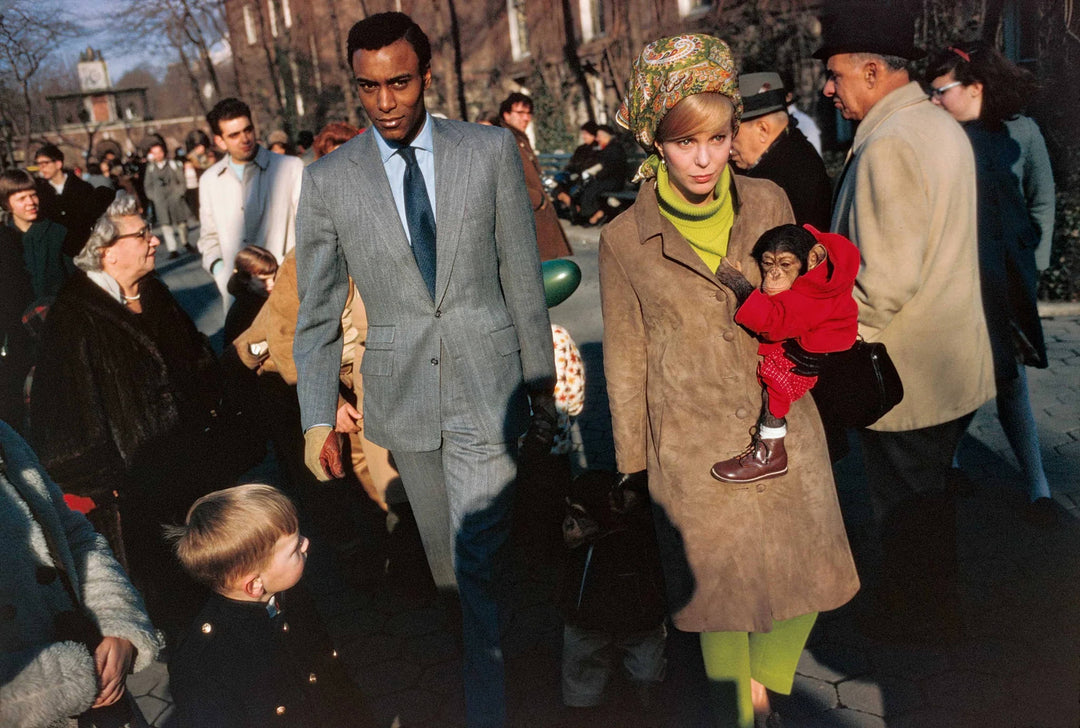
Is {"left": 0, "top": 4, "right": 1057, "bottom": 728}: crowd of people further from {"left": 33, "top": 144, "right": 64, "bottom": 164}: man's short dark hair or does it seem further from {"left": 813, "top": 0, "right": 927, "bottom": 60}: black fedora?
{"left": 33, "top": 144, "right": 64, "bottom": 164}: man's short dark hair

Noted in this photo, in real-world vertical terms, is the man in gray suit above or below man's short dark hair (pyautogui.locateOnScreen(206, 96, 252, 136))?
below

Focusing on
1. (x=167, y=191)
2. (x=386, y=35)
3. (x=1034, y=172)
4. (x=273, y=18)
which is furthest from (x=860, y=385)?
(x=273, y=18)

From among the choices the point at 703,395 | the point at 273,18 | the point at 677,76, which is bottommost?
the point at 703,395

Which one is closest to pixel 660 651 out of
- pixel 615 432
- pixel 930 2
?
pixel 615 432

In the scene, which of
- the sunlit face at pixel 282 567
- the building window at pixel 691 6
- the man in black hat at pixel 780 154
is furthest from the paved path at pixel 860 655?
the building window at pixel 691 6

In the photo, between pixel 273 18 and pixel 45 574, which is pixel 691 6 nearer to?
pixel 45 574

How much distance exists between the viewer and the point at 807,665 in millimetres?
3508

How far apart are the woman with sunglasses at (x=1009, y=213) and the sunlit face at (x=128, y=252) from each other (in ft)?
11.3

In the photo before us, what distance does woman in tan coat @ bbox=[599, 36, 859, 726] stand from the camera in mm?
2625

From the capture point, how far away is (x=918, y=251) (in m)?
2.95

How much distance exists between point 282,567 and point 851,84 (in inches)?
97.9

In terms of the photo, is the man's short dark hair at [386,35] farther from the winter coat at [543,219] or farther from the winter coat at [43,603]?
the winter coat at [543,219]

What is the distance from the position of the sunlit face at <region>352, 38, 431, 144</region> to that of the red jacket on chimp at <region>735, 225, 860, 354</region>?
1.21m

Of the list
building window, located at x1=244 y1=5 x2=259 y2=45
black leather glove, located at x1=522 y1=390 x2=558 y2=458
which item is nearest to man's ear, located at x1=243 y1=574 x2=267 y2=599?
black leather glove, located at x1=522 y1=390 x2=558 y2=458
